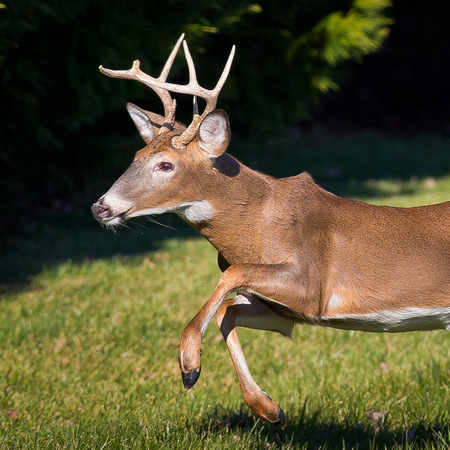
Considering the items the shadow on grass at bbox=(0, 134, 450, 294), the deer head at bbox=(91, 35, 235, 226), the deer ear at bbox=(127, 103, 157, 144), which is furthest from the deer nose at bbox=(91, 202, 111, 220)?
the shadow on grass at bbox=(0, 134, 450, 294)

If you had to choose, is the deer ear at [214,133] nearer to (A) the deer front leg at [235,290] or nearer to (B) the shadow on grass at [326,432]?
(A) the deer front leg at [235,290]

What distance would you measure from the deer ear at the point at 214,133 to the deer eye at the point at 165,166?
15 centimetres

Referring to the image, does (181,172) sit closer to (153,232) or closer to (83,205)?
(153,232)

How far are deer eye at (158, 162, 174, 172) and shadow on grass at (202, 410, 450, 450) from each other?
1.21 meters

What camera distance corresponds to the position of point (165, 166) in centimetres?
321

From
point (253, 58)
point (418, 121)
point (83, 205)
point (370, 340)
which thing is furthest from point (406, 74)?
point (370, 340)

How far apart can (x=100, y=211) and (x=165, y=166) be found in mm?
321

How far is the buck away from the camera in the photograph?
3170 millimetres

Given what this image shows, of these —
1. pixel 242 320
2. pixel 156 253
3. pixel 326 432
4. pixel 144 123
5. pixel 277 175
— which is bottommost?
pixel 277 175

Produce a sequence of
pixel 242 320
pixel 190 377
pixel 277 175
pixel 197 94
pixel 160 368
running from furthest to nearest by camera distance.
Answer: pixel 277 175 → pixel 160 368 → pixel 242 320 → pixel 197 94 → pixel 190 377

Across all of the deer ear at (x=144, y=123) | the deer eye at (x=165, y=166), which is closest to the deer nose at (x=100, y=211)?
the deer eye at (x=165, y=166)

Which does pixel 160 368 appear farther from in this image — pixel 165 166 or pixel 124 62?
pixel 124 62

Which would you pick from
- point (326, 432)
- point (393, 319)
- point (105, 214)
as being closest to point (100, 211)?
point (105, 214)

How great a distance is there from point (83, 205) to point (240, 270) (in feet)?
21.8
